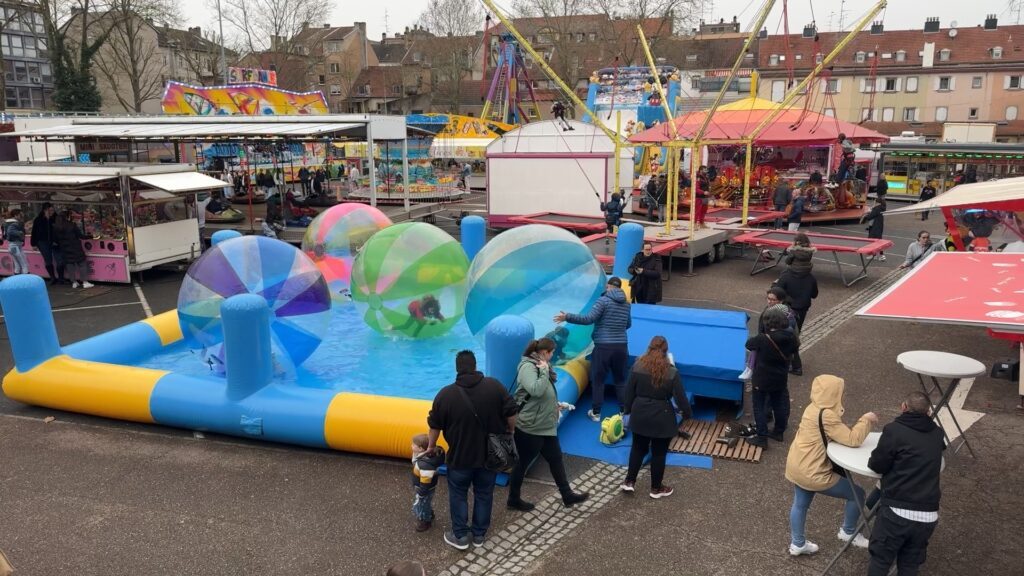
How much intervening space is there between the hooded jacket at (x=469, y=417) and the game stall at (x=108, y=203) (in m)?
11.2

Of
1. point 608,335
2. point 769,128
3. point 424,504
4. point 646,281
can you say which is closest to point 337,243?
point 646,281

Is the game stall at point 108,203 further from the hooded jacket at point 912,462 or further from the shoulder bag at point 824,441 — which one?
the hooded jacket at point 912,462

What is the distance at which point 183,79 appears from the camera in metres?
62.7

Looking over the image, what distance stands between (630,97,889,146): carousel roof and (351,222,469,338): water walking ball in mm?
13966

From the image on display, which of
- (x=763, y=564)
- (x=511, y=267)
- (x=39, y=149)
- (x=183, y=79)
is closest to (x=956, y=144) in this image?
(x=511, y=267)

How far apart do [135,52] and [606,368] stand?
173 feet

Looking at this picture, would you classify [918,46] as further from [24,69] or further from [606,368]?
[24,69]

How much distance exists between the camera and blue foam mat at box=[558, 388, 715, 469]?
7051 millimetres

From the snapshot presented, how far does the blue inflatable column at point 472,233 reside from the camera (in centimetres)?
1242

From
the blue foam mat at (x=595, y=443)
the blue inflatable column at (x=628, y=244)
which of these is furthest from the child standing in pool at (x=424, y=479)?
the blue inflatable column at (x=628, y=244)

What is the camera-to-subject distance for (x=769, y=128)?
79.3 feet

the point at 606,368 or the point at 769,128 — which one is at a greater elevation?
the point at 769,128

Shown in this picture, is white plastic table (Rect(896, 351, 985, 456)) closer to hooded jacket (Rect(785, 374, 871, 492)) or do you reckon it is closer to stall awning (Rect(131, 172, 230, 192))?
hooded jacket (Rect(785, 374, 871, 492))

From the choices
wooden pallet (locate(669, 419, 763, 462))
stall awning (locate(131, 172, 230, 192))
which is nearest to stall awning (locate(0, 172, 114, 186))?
stall awning (locate(131, 172, 230, 192))
